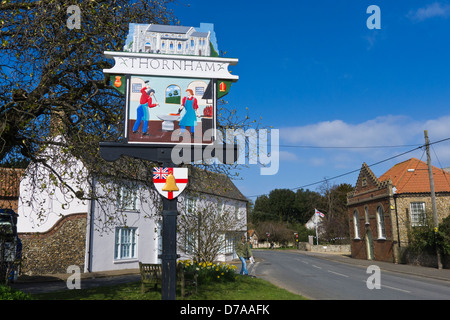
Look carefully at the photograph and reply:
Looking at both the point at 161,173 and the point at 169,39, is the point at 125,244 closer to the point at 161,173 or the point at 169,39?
the point at 161,173

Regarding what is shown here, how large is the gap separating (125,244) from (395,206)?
901 inches

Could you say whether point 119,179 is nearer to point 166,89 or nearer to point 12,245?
point 166,89

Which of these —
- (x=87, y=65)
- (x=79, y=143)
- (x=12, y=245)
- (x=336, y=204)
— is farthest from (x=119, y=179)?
(x=336, y=204)

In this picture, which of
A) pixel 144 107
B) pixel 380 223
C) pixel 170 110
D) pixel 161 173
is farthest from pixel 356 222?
pixel 144 107

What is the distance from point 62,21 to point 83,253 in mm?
16816

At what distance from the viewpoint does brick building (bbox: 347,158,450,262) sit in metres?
32.1

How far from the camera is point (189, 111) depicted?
7.45 meters

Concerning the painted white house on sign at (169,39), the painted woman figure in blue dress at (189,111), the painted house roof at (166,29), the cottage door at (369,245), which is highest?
the painted house roof at (166,29)

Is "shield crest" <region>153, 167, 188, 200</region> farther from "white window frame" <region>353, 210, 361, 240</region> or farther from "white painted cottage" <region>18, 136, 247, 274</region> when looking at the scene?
"white window frame" <region>353, 210, 361, 240</region>

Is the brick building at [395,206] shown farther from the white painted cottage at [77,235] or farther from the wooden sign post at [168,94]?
the wooden sign post at [168,94]

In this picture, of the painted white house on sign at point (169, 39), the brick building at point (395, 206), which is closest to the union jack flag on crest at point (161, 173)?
the painted white house on sign at point (169, 39)

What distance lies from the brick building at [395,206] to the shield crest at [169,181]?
89.1ft

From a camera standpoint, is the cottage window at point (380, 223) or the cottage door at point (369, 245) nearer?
the cottage window at point (380, 223)

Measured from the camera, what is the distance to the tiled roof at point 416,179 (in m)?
32.8
